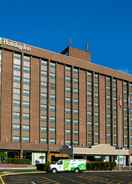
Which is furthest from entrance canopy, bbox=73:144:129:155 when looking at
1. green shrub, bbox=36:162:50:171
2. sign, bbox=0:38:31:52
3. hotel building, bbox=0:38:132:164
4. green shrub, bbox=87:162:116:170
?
green shrub, bbox=36:162:50:171

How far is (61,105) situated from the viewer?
13500 cm

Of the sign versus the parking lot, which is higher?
the sign

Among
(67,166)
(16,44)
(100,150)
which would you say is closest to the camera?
(67,166)

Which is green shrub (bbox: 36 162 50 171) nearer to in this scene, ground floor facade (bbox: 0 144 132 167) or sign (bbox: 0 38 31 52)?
ground floor facade (bbox: 0 144 132 167)

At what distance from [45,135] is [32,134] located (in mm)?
5116

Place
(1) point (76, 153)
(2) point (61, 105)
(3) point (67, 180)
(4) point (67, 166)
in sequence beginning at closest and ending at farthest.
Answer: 1. (3) point (67, 180)
2. (4) point (67, 166)
3. (1) point (76, 153)
4. (2) point (61, 105)

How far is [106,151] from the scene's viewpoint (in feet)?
459

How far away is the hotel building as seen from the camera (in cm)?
12306

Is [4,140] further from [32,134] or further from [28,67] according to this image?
[28,67]

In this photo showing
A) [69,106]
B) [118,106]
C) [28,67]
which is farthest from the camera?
[118,106]

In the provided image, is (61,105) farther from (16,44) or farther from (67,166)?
(67,166)

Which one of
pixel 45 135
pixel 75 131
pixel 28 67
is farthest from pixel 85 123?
pixel 28 67

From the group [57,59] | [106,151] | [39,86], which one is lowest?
[106,151]

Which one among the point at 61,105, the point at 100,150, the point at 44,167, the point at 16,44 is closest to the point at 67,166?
the point at 44,167
